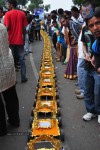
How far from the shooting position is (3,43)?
4.70m

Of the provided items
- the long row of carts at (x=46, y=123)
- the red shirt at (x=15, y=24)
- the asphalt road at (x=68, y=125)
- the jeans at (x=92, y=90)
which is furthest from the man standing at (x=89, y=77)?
the red shirt at (x=15, y=24)

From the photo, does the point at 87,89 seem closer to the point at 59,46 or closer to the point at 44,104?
the point at 44,104

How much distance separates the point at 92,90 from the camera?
17.9 feet

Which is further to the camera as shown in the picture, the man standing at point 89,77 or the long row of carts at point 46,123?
the man standing at point 89,77

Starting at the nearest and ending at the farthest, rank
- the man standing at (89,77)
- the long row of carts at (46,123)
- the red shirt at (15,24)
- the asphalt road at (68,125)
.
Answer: the long row of carts at (46,123), the asphalt road at (68,125), the man standing at (89,77), the red shirt at (15,24)

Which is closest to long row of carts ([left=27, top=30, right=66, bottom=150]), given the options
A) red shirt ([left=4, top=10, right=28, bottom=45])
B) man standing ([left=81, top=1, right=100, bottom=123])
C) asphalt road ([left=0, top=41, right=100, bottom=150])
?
asphalt road ([left=0, top=41, right=100, bottom=150])

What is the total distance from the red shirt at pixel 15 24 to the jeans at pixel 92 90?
3348 mm

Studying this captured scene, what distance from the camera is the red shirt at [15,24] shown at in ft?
26.6

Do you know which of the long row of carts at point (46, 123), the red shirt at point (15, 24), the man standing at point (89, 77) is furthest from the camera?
the red shirt at point (15, 24)

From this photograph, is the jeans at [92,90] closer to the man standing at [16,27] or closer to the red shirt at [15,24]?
the man standing at [16,27]

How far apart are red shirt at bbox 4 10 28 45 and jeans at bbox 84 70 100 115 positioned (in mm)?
3348

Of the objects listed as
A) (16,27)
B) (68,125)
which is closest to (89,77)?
(68,125)

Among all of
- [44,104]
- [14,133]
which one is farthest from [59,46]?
[14,133]

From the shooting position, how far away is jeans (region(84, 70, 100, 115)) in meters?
5.11
